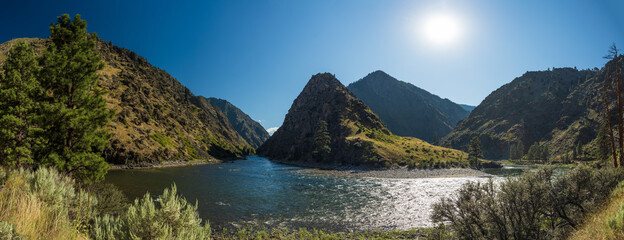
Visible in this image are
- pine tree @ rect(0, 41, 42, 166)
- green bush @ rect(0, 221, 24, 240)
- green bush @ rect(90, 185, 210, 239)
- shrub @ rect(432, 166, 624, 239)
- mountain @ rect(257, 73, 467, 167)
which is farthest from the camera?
mountain @ rect(257, 73, 467, 167)

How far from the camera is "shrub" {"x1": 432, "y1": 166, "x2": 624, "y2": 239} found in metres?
12.9

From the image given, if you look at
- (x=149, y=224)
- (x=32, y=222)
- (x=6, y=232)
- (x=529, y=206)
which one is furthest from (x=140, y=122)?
(x=529, y=206)

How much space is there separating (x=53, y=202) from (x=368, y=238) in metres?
19.5

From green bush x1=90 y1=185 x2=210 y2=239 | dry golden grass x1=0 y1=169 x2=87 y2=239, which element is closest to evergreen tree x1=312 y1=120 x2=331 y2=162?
green bush x1=90 y1=185 x2=210 y2=239

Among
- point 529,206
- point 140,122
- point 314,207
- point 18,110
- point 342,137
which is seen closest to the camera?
point 529,206

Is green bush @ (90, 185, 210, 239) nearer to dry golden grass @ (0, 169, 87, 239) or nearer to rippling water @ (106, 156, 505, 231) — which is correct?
dry golden grass @ (0, 169, 87, 239)

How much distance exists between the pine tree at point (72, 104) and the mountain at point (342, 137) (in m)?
78.0

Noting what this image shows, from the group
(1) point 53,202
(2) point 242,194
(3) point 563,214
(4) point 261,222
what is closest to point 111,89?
(2) point 242,194

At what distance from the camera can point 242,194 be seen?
3809cm

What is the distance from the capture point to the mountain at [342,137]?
92375 mm

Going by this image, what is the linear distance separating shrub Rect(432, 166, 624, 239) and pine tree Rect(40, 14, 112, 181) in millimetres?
27274

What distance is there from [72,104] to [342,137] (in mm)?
99403

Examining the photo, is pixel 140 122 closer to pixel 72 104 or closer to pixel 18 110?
pixel 72 104

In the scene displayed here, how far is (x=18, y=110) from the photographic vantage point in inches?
714
